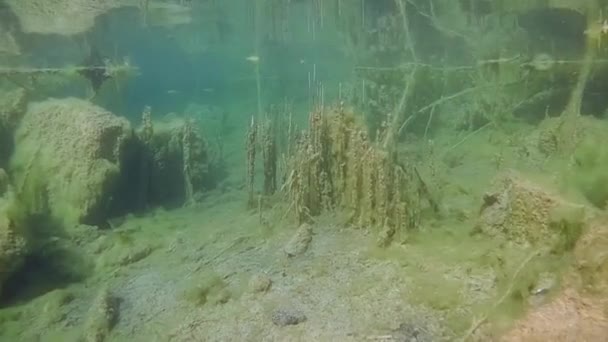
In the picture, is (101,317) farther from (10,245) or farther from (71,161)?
(71,161)

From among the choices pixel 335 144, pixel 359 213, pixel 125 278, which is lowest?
pixel 125 278

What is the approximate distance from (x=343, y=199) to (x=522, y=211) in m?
2.06

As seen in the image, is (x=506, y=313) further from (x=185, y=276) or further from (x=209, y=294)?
(x=185, y=276)

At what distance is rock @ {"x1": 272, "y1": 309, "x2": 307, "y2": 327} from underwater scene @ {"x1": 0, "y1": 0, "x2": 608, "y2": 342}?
21 mm

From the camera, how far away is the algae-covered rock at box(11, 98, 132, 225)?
25.3 feet

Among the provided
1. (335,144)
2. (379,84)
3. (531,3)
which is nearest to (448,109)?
(379,84)

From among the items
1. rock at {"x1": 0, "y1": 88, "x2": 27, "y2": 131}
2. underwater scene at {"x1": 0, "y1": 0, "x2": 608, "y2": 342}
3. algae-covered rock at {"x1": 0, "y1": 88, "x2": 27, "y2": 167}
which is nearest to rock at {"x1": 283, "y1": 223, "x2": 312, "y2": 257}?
underwater scene at {"x1": 0, "y1": 0, "x2": 608, "y2": 342}

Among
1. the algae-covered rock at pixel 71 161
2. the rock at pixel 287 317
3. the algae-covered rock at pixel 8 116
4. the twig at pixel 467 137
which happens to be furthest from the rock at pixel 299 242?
the algae-covered rock at pixel 8 116

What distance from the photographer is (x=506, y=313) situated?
3.43 m

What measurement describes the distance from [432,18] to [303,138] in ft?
30.3

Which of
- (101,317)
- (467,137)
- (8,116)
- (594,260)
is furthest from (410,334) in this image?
(8,116)

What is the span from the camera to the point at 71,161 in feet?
26.2

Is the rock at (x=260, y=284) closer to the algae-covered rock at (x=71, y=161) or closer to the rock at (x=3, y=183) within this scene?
the algae-covered rock at (x=71, y=161)

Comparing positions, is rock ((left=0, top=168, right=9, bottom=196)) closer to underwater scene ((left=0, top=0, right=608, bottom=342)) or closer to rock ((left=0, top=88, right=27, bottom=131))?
underwater scene ((left=0, top=0, right=608, bottom=342))
